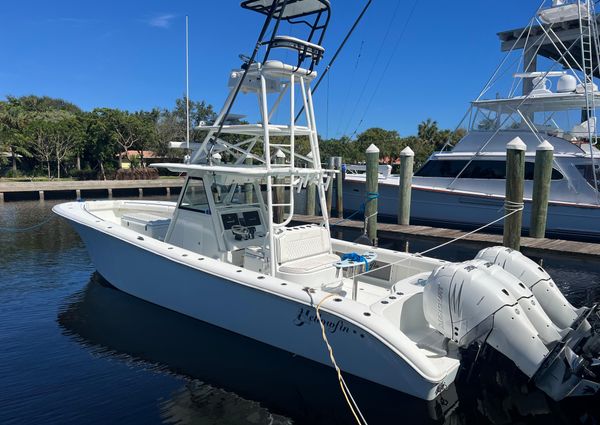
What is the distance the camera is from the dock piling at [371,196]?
11.8 metres

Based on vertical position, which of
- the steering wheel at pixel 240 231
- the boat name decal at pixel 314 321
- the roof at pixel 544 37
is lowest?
the boat name decal at pixel 314 321

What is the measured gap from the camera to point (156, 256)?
6.67m

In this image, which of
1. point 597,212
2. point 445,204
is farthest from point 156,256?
point 597,212

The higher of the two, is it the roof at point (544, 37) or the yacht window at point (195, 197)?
the roof at point (544, 37)

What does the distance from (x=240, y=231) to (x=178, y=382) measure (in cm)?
250

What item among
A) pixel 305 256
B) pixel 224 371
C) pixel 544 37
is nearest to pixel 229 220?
pixel 305 256

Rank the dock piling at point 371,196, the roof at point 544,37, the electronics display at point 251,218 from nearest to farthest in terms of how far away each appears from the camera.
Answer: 1. the electronics display at point 251,218
2. the dock piling at point 371,196
3. the roof at point 544,37

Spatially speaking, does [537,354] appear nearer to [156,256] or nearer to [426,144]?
[156,256]

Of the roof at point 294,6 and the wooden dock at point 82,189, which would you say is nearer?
the roof at point 294,6

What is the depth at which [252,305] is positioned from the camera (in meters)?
5.63

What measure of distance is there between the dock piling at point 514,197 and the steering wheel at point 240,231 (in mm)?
5612

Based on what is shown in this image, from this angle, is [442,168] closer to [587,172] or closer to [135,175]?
[587,172]

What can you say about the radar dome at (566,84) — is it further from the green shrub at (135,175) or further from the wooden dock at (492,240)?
the green shrub at (135,175)

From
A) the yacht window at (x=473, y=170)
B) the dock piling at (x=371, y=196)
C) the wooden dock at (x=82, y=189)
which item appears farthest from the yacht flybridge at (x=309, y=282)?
the wooden dock at (x=82, y=189)
